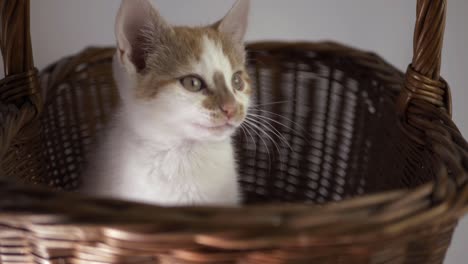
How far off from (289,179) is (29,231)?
934 millimetres

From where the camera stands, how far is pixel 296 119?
1415 millimetres

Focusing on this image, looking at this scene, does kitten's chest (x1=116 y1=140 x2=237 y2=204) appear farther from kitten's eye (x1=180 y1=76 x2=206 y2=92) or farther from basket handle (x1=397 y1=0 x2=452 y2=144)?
basket handle (x1=397 y1=0 x2=452 y2=144)

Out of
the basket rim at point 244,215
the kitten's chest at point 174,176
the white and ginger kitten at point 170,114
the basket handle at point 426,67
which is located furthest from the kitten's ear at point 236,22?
the basket rim at point 244,215

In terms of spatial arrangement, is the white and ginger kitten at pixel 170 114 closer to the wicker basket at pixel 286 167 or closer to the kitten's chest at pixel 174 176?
the kitten's chest at pixel 174 176

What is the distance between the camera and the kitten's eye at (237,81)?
1057mm

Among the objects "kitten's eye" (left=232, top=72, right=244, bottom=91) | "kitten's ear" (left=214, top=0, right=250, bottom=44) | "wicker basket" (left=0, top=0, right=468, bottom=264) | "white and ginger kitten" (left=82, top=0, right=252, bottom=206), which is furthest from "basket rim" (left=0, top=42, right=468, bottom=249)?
"kitten's ear" (left=214, top=0, right=250, bottom=44)

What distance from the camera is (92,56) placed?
1304 mm

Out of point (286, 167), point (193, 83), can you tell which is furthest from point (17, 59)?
point (286, 167)

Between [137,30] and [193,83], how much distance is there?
16 centimetres

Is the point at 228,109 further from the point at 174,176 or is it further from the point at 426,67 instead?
the point at 426,67

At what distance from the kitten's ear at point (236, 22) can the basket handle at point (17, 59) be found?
16.5 inches

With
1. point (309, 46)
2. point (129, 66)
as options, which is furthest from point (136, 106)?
point (309, 46)

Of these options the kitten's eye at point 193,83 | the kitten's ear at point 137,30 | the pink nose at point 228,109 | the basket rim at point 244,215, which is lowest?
the basket rim at point 244,215

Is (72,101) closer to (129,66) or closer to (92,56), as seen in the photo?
(92,56)
